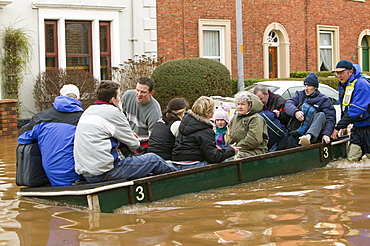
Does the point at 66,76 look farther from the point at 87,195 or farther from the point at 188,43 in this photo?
the point at 87,195

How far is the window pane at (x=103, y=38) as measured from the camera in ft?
62.7

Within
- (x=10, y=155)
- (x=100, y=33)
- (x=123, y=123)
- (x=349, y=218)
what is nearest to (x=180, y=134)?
(x=123, y=123)

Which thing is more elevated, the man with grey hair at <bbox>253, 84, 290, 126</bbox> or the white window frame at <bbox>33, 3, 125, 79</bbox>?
the white window frame at <bbox>33, 3, 125, 79</bbox>

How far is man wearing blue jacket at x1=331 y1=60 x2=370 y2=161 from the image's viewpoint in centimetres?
964

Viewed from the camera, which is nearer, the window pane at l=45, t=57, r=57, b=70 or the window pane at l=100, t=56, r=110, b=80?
the window pane at l=45, t=57, r=57, b=70

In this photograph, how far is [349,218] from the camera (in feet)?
20.3

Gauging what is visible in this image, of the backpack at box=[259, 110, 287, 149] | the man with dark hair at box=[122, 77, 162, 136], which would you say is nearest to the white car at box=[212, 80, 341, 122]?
the backpack at box=[259, 110, 287, 149]

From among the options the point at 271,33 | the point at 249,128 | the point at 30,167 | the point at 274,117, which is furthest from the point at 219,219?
the point at 271,33

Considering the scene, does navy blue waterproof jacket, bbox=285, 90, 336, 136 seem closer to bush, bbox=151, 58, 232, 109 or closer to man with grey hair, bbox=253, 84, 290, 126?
man with grey hair, bbox=253, 84, 290, 126

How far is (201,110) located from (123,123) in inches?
45.8

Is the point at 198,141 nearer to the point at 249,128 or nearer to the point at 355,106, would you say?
the point at 249,128

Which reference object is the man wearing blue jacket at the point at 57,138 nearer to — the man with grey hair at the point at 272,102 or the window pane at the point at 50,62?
the man with grey hair at the point at 272,102

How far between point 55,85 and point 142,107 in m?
8.78

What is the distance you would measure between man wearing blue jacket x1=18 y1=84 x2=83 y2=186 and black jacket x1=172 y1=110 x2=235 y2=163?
4.51 ft
